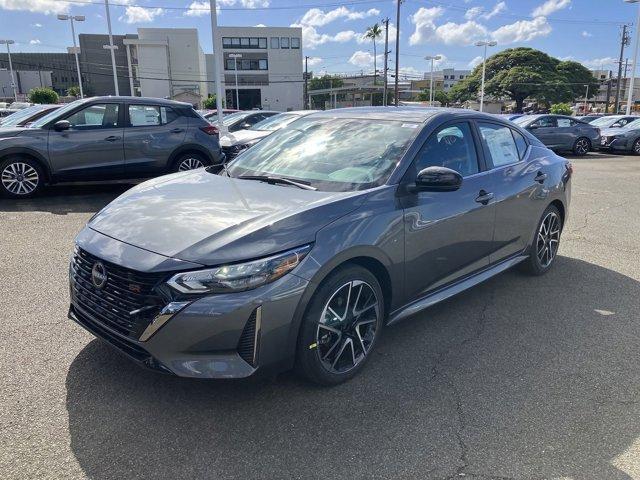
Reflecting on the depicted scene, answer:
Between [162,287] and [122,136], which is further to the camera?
[122,136]

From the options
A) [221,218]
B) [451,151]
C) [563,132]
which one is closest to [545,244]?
[451,151]

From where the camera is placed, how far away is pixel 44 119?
871 cm

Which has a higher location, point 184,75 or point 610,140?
point 184,75

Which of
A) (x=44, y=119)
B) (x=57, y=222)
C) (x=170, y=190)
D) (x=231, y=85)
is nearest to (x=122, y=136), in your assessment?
(x=44, y=119)

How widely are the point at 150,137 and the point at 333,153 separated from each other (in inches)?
247

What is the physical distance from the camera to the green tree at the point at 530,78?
183ft

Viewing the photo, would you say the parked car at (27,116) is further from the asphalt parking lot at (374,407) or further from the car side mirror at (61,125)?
the asphalt parking lot at (374,407)

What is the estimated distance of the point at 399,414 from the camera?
2.95 m

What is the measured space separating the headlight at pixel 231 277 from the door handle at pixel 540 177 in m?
3.24

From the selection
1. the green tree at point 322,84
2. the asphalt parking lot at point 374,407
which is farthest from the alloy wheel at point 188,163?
the green tree at point 322,84

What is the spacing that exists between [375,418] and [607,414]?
1343 mm

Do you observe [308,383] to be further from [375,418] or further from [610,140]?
[610,140]

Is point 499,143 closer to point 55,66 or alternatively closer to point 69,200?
point 69,200

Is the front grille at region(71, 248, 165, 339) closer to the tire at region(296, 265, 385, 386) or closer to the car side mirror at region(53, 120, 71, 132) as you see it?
the tire at region(296, 265, 385, 386)
